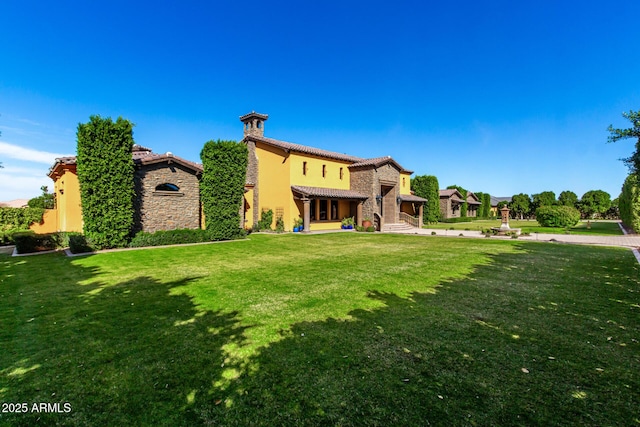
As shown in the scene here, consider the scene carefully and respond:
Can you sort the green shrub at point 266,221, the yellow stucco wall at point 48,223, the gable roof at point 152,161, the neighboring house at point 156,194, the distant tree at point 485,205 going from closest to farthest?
the gable roof at point 152,161
the neighboring house at point 156,194
the yellow stucco wall at point 48,223
the green shrub at point 266,221
the distant tree at point 485,205

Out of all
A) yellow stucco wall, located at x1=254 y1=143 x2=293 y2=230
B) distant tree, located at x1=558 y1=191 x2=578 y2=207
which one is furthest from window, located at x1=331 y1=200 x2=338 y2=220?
distant tree, located at x1=558 y1=191 x2=578 y2=207

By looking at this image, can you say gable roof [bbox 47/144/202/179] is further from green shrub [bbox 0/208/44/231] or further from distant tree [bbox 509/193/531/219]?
distant tree [bbox 509/193/531/219]

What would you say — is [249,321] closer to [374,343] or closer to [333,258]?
[374,343]

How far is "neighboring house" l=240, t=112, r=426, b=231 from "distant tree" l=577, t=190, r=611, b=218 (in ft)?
142

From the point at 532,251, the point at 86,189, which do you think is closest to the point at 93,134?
the point at 86,189

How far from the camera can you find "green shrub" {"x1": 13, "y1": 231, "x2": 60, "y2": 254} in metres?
12.6

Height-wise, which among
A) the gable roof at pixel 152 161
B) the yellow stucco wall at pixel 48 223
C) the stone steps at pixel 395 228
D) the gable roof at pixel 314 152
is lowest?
the stone steps at pixel 395 228

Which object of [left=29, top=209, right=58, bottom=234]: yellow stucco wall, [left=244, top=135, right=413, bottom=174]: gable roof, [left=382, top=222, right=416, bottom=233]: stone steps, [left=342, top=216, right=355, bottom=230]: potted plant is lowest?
[left=382, top=222, right=416, bottom=233]: stone steps

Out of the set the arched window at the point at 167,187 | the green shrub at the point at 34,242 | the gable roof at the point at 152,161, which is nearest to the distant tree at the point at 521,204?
the gable roof at the point at 152,161

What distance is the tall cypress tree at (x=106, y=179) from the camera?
13.4 meters

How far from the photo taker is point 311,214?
2411 cm

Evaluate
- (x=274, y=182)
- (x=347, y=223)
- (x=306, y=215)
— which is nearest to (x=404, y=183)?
(x=347, y=223)

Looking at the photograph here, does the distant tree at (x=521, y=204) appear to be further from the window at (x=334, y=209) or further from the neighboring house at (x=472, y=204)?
the window at (x=334, y=209)

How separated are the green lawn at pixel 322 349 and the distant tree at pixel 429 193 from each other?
2993cm
